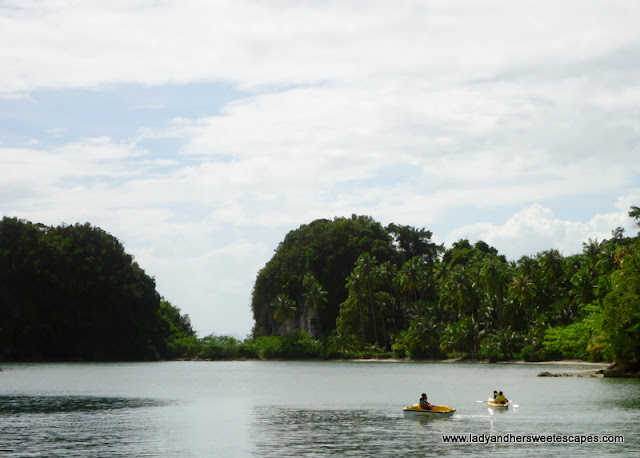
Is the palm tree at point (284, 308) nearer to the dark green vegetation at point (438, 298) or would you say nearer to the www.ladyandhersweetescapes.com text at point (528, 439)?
the dark green vegetation at point (438, 298)

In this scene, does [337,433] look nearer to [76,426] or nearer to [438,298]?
[76,426]

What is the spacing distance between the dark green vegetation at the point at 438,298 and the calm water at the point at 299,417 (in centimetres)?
1647

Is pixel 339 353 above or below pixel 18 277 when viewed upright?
below

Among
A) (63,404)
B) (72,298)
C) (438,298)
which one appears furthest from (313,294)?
(63,404)

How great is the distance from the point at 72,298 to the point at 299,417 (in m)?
108

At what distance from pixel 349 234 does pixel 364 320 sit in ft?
79.6

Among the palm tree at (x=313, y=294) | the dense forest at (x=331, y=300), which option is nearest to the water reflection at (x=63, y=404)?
the dense forest at (x=331, y=300)

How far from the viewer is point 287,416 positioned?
5197cm

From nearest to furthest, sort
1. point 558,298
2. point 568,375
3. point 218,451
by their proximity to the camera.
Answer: point 218,451 → point 568,375 → point 558,298

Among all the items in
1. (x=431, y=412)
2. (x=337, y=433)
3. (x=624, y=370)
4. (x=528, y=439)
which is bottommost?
(x=528, y=439)

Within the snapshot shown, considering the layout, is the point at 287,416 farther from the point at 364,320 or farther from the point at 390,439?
the point at 364,320

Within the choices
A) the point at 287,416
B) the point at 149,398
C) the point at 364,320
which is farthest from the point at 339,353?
the point at 287,416

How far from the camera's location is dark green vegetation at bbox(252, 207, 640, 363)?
94.9 metres

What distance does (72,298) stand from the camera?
149 meters
